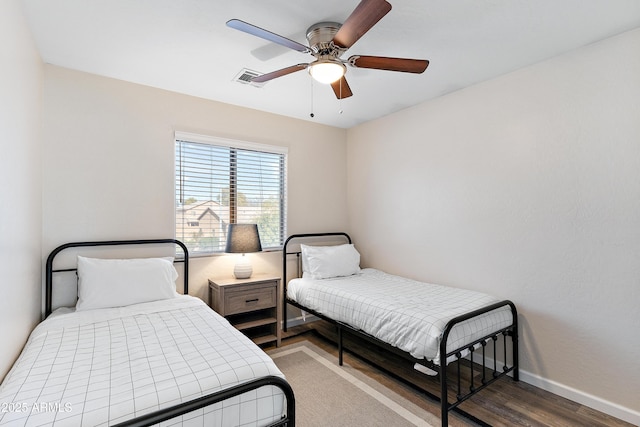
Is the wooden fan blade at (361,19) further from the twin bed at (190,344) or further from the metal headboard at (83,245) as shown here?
the metal headboard at (83,245)

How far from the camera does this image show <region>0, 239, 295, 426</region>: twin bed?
1.13 m

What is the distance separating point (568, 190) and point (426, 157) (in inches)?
51.9

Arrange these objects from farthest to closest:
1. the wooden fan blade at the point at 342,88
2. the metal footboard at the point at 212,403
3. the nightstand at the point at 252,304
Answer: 1. the nightstand at the point at 252,304
2. the wooden fan blade at the point at 342,88
3. the metal footboard at the point at 212,403

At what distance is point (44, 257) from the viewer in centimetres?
244

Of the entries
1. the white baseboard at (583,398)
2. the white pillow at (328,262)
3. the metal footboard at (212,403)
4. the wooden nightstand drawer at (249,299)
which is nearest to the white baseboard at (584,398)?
the white baseboard at (583,398)

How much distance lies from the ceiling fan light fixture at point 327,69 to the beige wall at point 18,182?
5.02 ft

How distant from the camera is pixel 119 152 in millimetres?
2781

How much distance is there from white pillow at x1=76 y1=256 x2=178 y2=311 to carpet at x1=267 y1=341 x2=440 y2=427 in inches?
50.5

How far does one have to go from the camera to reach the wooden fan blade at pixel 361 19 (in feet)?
4.71

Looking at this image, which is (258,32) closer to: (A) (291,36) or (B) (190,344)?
(A) (291,36)

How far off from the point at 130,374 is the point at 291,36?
7.03ft

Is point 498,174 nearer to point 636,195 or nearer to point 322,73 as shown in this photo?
point 636,195

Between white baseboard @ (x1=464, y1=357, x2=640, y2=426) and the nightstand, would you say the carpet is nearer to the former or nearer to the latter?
the nightstand

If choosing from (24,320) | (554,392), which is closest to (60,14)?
(24,320)
